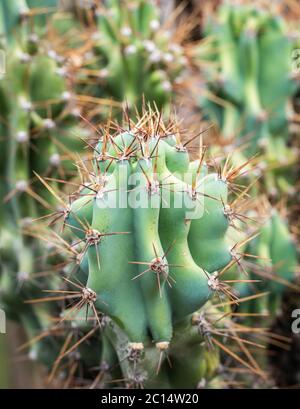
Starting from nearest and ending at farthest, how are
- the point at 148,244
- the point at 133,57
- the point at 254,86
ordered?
the point at 148,244
the point at 133,57
the point at 254,86

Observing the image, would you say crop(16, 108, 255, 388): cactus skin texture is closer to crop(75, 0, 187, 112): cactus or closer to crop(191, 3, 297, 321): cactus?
crop(75, 0, 187, 112): cactus

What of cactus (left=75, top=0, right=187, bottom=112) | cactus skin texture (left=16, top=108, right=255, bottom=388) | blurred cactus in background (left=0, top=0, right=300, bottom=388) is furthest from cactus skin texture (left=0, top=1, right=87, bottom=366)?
cactus skin texture (left=16, top=108, right=255, bottom=388)

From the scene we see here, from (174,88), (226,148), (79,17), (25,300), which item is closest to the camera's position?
(25,300)

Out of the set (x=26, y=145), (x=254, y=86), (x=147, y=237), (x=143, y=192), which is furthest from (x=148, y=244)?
(x=254, y=86)

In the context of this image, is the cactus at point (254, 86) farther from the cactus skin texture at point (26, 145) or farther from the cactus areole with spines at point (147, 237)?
the cactus areole with spines at point (147, 237)

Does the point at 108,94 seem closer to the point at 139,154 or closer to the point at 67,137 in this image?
the point at 67,137

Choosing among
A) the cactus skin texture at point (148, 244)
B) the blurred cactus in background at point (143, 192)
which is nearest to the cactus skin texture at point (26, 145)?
the blurred cactus in background at point (143, 192)

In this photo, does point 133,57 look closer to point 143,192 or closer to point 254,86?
point 254,86

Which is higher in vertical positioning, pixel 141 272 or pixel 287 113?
pixel 287 113
